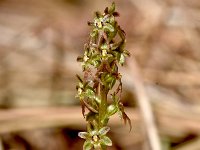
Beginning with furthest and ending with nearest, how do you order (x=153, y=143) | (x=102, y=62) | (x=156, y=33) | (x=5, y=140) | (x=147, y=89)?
(x=156, y=33) → (x=147, y=89) → (x=5, y=140) → (x=153, y=143) → (x=102, y=62)

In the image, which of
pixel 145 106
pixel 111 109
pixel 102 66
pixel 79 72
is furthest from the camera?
pixel 79 72

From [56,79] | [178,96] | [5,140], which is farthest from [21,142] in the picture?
[178,96]

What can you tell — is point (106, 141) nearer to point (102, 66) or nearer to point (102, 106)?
point (102, 106)

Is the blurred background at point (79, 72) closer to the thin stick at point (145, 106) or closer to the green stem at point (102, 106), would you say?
the thin stick at point (145, 106)

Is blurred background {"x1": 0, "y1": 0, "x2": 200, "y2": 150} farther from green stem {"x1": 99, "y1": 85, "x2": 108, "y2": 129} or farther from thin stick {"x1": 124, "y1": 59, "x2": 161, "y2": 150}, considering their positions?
green stem {"x1": 99, "y1": 85, "x2": 108, "y2": 129}

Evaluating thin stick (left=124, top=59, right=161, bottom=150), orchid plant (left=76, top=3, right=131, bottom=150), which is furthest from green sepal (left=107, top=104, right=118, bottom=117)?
thin stick (left=124, top=59, right=161, bottom=150)

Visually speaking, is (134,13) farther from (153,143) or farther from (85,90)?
(85,90)

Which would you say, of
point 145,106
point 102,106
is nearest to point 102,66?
point 102,106
